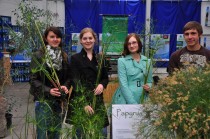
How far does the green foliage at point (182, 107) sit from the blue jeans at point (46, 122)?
2.90 feet

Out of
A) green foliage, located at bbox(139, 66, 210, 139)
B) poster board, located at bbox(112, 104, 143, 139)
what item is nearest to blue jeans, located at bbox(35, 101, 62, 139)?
poster board, located at bbox(112, 104, 143, 139)

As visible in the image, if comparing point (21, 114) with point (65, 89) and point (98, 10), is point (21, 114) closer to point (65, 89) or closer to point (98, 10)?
point (65, 89)

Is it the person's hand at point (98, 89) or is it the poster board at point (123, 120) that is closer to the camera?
the poster board at point (123, 120)

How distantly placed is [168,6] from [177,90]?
34.1 ft

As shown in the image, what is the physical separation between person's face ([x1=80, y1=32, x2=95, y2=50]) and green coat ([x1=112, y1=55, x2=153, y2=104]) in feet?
1.10

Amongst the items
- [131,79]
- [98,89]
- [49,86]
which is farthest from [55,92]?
[131,79]

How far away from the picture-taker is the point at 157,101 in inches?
67.5

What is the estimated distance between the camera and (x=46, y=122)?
239cm

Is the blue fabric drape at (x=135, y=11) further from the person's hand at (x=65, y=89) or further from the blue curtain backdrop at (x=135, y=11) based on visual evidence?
the person's hand at (x=65, y=89)

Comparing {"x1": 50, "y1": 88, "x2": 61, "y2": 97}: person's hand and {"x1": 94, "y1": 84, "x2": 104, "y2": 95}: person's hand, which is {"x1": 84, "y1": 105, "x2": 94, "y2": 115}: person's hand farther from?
{"x1": 50, "y1": 88, "x2": 61, "y2": 97}: person's hand

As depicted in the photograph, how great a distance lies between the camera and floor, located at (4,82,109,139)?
2.37 metres

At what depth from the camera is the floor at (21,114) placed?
237 centimetres

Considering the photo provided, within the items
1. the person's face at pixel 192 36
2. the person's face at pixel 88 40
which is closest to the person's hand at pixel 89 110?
the person's face at pixel 88 40

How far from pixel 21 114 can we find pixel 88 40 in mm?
3374
